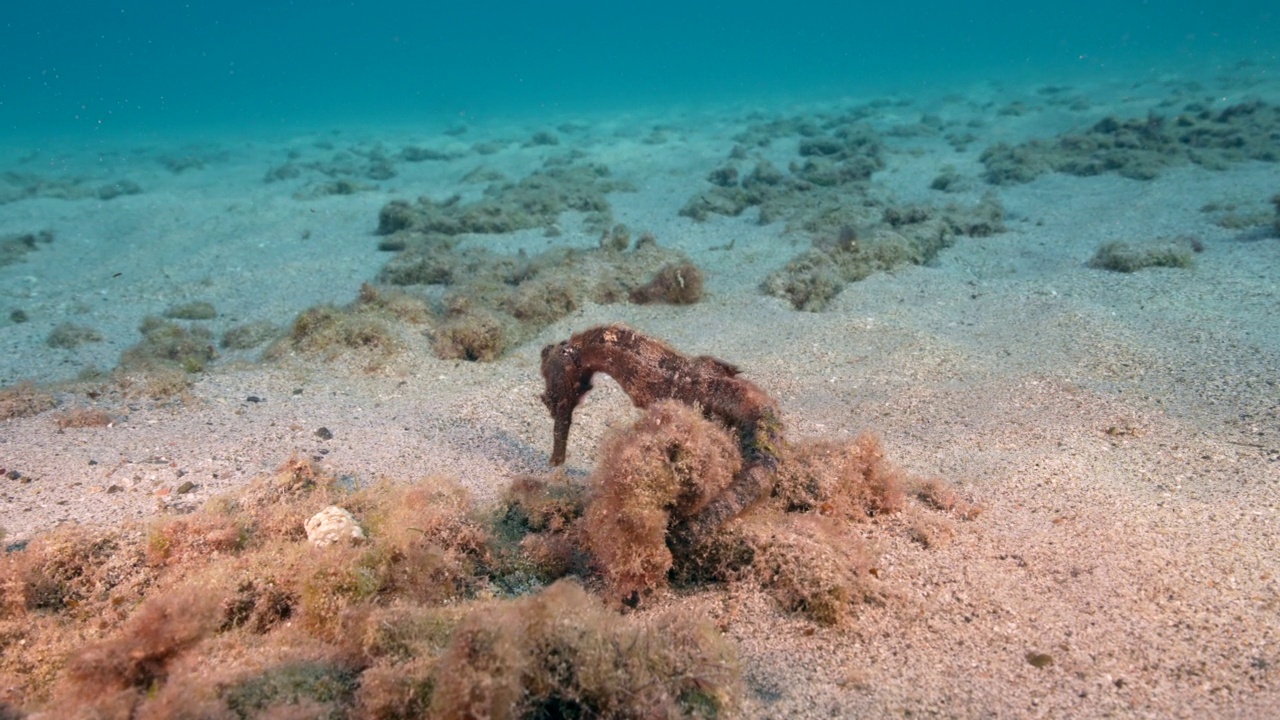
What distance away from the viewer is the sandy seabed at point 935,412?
3.26 metres

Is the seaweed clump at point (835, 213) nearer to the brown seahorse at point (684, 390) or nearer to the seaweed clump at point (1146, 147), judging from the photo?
the seaweed clump at point (1146, 147)

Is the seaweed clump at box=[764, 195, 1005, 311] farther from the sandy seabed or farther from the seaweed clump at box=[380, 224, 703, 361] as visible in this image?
the seaweed clump at box=[380, 224, 703, 361]

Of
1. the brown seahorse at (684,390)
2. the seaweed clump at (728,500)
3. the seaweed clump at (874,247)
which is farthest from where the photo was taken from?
the seaweed clump at (874,247)

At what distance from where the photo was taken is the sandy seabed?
3264mm


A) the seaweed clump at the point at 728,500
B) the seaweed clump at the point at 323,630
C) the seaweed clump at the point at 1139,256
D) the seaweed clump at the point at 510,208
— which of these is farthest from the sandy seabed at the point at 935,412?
the seaweed clump at the point at 510,208

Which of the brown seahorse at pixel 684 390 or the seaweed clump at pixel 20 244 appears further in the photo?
the seaweed clump at pixel 20 244

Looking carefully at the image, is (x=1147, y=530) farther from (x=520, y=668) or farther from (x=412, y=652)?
(x=412, y=652)

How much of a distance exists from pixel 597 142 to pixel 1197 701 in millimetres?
27014

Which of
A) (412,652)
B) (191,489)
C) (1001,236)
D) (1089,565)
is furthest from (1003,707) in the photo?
(1001,236)

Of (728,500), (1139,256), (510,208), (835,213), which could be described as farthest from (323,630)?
(510,208)

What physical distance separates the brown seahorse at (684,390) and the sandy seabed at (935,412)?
1.85 feet

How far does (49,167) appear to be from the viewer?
2558 cm

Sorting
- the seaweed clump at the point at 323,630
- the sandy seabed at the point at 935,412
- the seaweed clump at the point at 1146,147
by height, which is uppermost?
the seaweed clump at the point at 1146,147

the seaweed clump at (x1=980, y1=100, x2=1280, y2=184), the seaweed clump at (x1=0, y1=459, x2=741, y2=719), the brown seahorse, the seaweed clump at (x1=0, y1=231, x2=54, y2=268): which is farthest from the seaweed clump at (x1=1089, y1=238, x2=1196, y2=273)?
the seaweed clump at (x1=0, y1=231, x2=54, y2=268)
